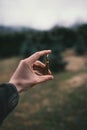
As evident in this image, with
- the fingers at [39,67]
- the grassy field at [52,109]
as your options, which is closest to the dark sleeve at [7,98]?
the fingers at [39,67]

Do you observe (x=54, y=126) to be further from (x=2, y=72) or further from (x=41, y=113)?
(x=2, y=72)

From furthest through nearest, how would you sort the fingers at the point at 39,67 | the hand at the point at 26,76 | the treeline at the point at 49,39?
the treeline at the point at 49,39
the fingers at the point at 39,67
the hand at the point at 26,76

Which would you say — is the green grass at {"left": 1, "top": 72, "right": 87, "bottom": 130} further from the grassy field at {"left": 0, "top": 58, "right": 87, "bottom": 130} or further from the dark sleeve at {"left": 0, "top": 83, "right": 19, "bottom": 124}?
the dark sleeve at {"left": 0, "top": 83, "right": 19, "bottom": 124}

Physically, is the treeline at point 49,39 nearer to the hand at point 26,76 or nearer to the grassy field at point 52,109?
the grassy field at point 52,109

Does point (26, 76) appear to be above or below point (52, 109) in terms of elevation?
above

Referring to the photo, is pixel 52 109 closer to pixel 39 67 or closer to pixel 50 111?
pixel 50 111

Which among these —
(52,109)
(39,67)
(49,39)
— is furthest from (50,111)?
(49,39)

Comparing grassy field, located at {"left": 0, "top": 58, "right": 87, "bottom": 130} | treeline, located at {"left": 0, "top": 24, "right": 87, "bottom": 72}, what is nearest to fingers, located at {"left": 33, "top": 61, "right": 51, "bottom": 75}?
grassy field, located at {"left": 0, "top": 58, "right": 87, "bottom": 130}
